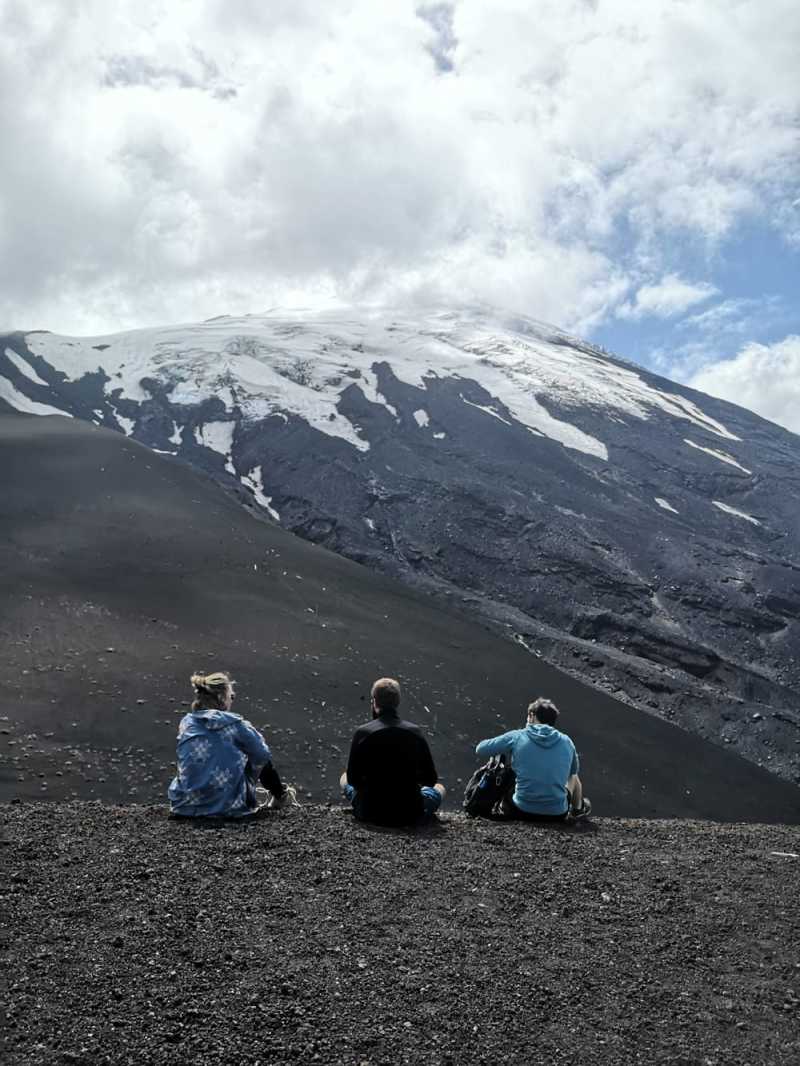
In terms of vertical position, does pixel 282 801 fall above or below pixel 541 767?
below

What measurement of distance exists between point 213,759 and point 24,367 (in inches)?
3496

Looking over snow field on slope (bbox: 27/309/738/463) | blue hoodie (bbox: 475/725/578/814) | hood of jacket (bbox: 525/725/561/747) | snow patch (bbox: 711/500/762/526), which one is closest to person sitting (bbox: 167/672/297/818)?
blue hoodie (bbox: 475/725/578/814)

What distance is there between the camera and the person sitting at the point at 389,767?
8570mm

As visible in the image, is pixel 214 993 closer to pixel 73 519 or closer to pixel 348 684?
pixel 348 684

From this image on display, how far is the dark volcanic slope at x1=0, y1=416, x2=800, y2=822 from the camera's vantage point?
65.8ft

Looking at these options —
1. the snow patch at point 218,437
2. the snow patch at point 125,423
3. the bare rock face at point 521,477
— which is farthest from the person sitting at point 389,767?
the snow patch at point 125,423

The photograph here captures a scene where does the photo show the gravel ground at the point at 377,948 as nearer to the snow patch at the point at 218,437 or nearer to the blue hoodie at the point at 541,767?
the blue hoodie at the point at 541,767

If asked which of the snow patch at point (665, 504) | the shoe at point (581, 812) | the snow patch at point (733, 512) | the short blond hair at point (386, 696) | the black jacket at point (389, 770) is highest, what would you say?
the snow patch at point (733, 512)

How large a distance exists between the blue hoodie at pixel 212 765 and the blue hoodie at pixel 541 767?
8.54 feet

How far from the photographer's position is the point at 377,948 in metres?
5.68

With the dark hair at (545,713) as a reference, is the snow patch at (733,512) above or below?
above

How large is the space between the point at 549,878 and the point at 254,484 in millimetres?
62347

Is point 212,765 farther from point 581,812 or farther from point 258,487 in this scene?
point 258,487

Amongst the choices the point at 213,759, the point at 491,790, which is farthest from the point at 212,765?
the point at 491,790
